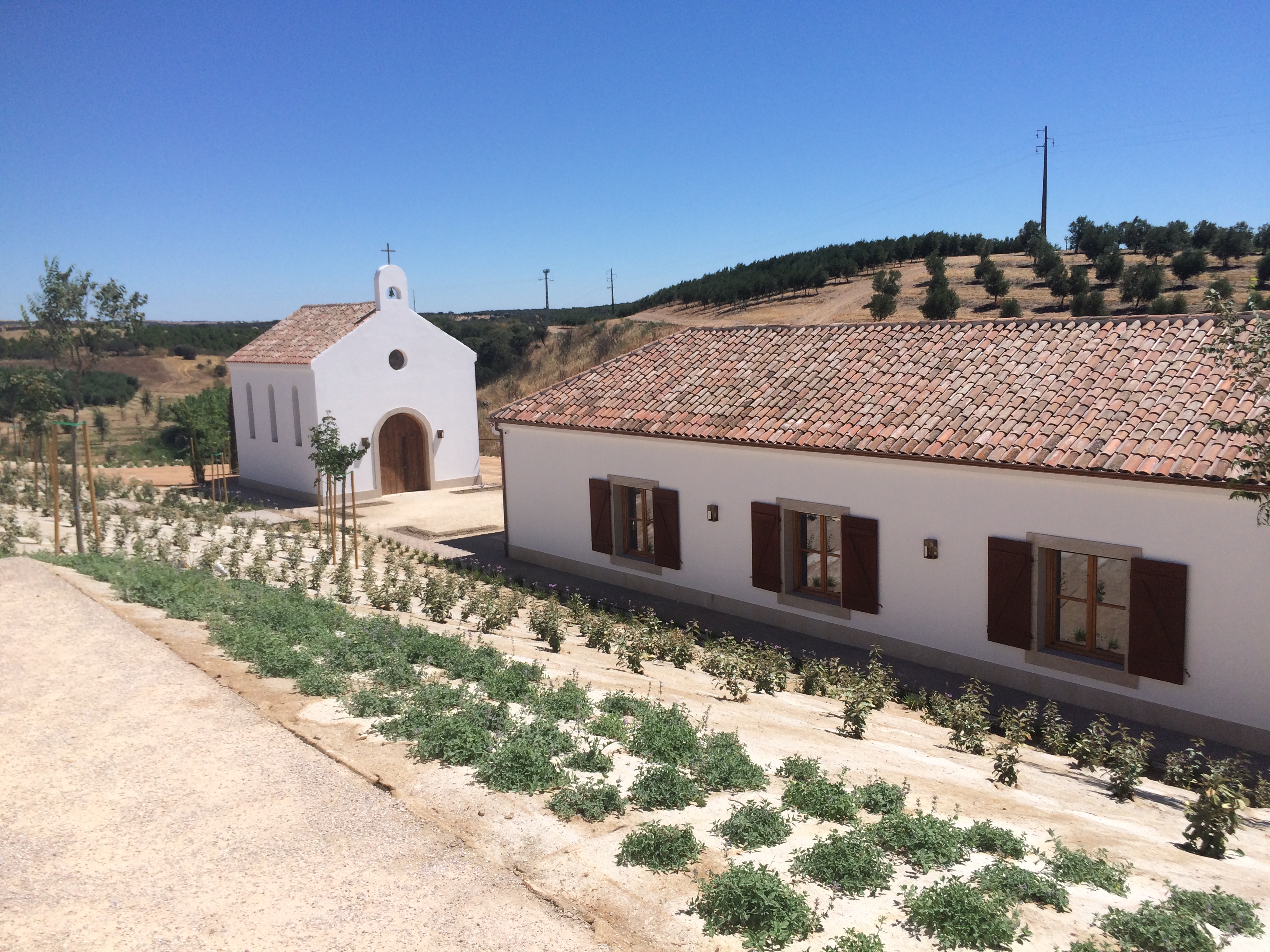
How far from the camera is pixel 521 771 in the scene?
21.8ft

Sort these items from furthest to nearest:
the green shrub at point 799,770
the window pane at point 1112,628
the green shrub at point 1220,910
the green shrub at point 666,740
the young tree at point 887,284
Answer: the young tree at point 887,284 < the window pane at point 1112,628 < the green shrub at point 666,740 < the green shrub at point 799,770 < the green shrub at point 1220,910

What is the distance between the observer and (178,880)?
17.2ft

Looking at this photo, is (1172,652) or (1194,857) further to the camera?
(1172,652)

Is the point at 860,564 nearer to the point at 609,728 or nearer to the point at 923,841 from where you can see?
the point at 609,728

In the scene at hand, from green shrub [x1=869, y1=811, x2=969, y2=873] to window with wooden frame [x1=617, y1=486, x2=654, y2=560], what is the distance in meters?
10.8

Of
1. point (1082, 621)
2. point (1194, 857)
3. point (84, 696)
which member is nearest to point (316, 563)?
point (84, 696)

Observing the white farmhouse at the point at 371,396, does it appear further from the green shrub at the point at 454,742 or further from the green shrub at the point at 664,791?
the green shrub at the point at 664,791

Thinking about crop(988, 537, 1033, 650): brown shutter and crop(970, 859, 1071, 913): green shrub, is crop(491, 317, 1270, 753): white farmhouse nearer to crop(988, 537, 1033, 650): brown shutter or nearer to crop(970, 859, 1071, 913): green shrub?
crop(988, 537, 1033, 650): brown shutter

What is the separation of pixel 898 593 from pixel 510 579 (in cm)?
779

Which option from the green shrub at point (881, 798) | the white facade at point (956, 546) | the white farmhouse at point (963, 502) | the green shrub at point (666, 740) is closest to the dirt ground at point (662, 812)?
the green shrub at point (666, 740)

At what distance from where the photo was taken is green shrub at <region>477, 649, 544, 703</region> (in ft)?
27.6

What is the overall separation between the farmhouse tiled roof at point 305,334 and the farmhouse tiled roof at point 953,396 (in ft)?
34.9

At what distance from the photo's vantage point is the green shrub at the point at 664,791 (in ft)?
20.8

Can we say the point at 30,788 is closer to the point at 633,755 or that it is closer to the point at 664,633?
the point at 633,755
